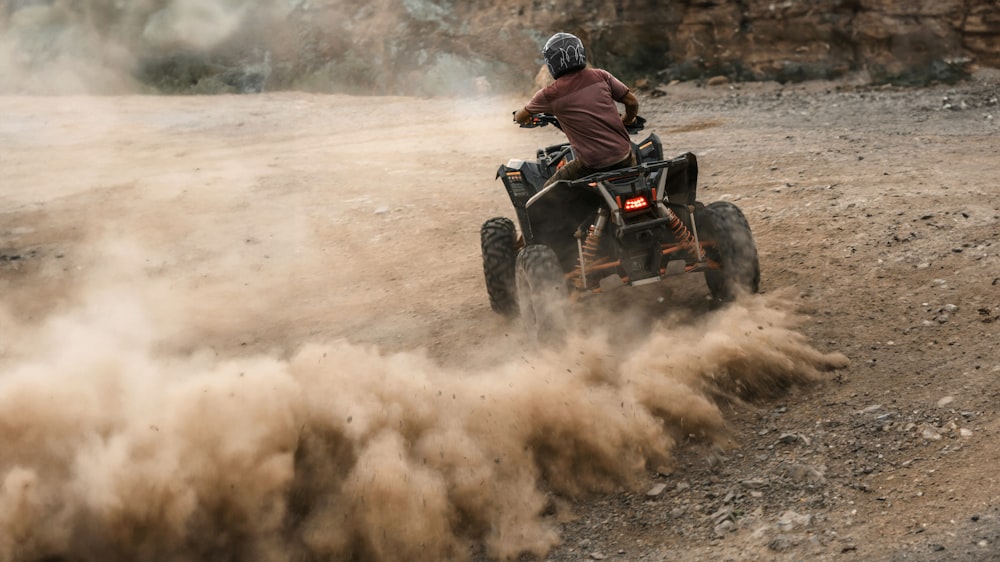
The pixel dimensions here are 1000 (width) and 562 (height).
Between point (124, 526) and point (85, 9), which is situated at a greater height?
point (85, 9)

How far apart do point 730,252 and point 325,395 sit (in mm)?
2550

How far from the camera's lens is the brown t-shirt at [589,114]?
609cm

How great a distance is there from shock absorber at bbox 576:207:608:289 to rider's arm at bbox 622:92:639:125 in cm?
82

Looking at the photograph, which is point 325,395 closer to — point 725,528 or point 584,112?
point 725,528

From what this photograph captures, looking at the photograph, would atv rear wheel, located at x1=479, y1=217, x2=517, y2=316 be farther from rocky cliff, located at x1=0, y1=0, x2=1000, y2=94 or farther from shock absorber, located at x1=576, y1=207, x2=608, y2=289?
rocky cliff, located at x1=0, y1=0, x2=1000, y2=94

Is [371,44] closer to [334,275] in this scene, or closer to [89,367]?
[334,275]

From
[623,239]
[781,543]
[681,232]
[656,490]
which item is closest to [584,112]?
[623,239]

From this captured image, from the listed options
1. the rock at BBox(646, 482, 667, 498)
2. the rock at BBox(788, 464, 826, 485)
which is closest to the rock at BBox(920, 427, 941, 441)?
the rock at BBox(788, 464, 826, 485)

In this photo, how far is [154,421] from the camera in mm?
4766

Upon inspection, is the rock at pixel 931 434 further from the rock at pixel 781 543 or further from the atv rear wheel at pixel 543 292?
the atv rear wheel at pixel 543 292

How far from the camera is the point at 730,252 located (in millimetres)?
6004

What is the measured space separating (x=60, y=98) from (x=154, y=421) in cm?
1767


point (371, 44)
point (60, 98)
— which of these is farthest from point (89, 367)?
point (60, 98)

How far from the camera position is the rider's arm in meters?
6.36
